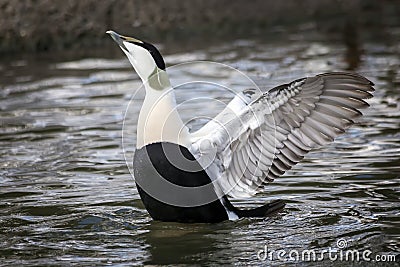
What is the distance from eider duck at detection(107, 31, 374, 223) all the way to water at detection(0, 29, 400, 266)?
0.99 feet

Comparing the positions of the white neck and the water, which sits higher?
the white neck

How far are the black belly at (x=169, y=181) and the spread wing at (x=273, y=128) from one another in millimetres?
124

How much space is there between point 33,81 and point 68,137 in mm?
3540

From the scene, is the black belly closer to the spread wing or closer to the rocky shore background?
the spread wing

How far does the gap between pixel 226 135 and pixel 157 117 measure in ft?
1.62

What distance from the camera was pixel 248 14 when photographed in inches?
726

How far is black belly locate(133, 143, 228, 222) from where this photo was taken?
6527 millimetres

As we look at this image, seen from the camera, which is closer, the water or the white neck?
the water

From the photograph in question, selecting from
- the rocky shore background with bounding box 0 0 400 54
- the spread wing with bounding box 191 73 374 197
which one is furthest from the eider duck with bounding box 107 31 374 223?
the rocky shore background with bounding box 0 0 400 54

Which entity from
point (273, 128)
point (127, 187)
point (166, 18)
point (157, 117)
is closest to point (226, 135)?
point (273, 128)

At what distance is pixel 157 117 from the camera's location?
258 inches

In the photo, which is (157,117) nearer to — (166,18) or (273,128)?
(273,128)

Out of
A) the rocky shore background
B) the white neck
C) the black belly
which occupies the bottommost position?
the rocky shore background

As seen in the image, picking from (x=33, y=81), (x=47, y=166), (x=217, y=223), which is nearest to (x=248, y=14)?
(x=33, y=81)
